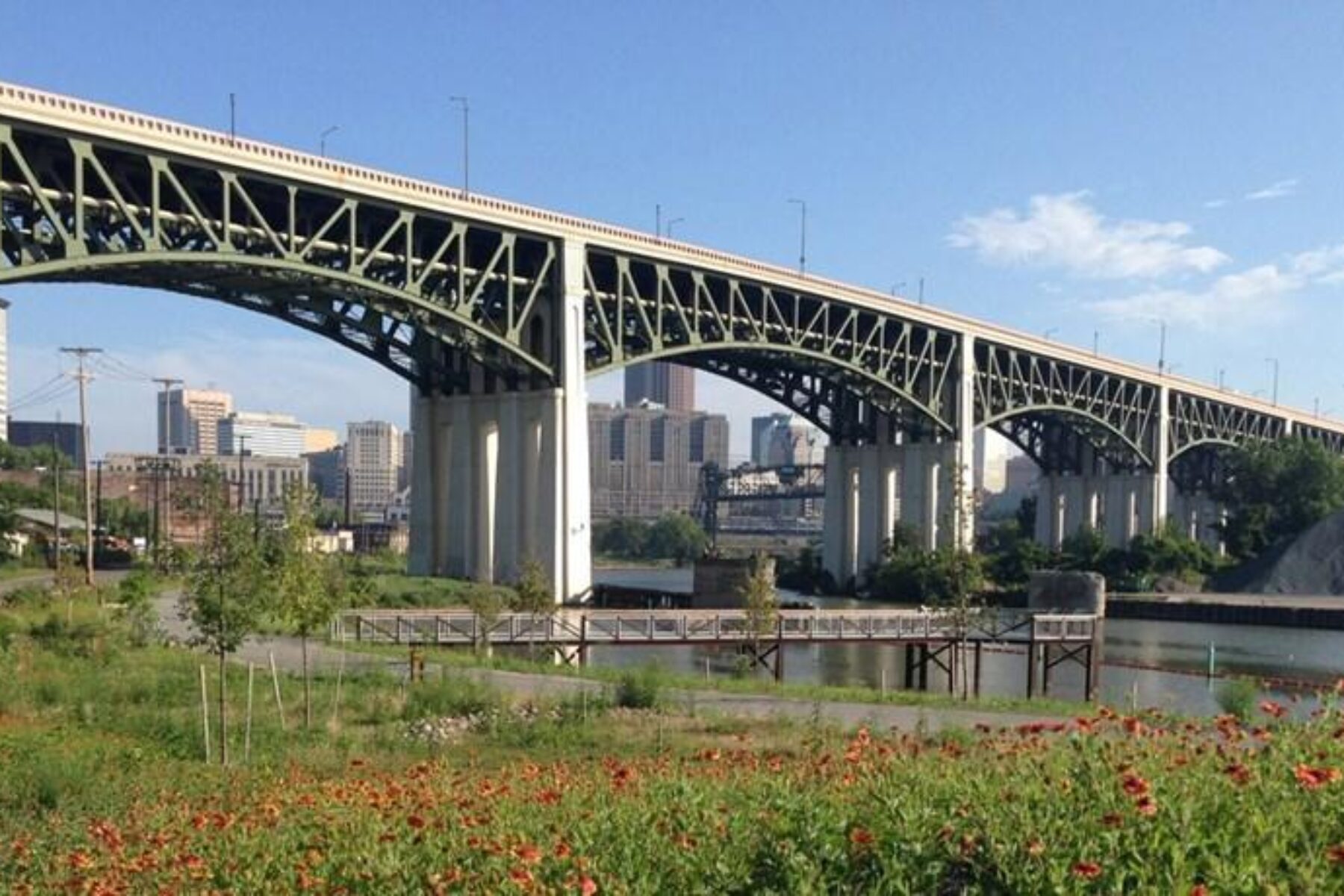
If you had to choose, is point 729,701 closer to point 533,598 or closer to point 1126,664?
point 533,598

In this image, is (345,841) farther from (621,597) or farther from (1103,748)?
(621,597)

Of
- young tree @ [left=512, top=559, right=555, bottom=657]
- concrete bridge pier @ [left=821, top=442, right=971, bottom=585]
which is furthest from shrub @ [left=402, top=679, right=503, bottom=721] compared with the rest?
concrete bridge pier @ [left=821, top=442, right=971, bottom=585]

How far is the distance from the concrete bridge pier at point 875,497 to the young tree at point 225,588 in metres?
78.5

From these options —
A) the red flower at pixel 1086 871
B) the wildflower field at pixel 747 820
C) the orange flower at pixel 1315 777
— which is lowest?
the wildflower field at pixel 747 820

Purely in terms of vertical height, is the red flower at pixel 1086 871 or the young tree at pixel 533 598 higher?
the red flower at pixel 1086 871

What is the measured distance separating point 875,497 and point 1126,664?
49.8 metres

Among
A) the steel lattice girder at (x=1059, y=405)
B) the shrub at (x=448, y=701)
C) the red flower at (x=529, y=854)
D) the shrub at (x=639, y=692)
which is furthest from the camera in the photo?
the steel lattice girder at (x=1059, y=405)

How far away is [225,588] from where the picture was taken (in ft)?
69.5

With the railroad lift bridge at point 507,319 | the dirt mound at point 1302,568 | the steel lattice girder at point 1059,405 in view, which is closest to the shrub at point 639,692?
the railroad lift bridge at point 507,319

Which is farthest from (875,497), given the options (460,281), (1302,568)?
(460,281)

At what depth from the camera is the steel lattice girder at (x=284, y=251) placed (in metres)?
46.9

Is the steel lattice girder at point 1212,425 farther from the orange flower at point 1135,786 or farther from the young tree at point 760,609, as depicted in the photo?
the orange flower at point 1135,786

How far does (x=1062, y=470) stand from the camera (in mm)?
127188

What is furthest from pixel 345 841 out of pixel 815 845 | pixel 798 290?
pixel 798 290
